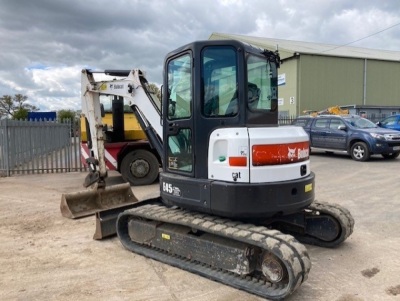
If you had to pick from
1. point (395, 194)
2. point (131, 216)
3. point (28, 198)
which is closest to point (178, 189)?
point (131, 216)

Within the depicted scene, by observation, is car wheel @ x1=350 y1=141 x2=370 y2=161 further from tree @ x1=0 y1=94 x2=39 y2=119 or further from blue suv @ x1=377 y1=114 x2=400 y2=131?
tree @ x1=0 y1=94 x2=39 y2=119

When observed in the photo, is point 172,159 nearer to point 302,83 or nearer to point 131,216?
point 131,216

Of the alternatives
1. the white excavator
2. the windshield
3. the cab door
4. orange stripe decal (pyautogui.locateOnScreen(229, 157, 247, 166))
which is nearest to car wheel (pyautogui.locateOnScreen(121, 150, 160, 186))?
the white excavator

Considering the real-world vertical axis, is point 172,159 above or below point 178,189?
above

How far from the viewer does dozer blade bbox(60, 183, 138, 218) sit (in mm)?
6402

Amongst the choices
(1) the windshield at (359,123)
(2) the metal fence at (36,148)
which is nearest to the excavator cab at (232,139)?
(2) the metal fence at (36,148)

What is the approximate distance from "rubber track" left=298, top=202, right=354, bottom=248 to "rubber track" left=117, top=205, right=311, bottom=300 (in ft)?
4.44

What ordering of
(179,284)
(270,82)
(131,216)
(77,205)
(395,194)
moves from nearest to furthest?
(179,284)
(270,82)
(131,216)
(77,205)
(395,194)

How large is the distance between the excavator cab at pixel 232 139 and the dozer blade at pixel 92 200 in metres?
2.48

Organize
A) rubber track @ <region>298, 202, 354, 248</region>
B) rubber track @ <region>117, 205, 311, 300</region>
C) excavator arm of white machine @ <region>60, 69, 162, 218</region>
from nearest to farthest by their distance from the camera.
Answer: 1. rubber track @ <region>117, 205, 311, 300</region>
2. rubber track @ <region>298, 202, 354, 248</region>
3. excavator arm of white machine @ <region>60, 69, 162, 218</region>

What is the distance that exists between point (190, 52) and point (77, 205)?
379 cm

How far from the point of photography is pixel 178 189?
14.8 ft

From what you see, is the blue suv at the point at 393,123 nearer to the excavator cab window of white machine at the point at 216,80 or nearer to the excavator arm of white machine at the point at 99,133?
the excavator arm of white machine at the point at 99,133

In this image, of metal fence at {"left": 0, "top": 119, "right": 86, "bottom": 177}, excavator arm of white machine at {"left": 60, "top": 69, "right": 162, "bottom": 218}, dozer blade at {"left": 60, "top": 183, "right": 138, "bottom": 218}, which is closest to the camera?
dozer blade at {"left": 60, "top": 183, "right": 138, "bottom": 218}
